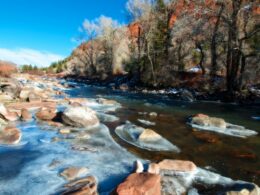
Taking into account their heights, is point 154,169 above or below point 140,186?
below

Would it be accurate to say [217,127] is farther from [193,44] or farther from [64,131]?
[193,44]

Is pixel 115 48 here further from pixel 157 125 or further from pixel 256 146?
pixel 256 146

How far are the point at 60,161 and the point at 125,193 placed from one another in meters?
2.44

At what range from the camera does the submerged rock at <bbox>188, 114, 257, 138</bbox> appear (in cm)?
1023

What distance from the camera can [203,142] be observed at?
8.74 metres

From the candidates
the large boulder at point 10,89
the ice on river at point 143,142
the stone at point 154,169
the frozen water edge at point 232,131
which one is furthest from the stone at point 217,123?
the large boulder at point 10,89

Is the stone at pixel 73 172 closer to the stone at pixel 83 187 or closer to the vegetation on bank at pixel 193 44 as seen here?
the stone at pixel 83 187

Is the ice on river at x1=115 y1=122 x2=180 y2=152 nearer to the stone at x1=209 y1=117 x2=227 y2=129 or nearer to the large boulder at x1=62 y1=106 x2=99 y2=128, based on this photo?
the large boulder at x1=62 y1=106 x2=99 y2=128

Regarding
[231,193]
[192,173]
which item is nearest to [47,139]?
A: [192,173]

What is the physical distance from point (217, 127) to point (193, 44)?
820 inches

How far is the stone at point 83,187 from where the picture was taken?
4.65m

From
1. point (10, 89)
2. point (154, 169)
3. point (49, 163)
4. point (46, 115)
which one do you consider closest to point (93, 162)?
point (49, 163)

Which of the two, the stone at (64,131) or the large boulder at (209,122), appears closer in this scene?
the stone at (64,131)

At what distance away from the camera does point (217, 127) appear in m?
10.8
